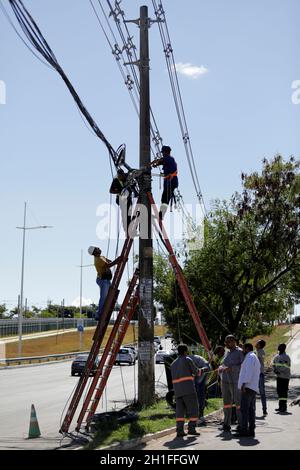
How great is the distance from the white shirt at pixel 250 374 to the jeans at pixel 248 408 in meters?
0.11

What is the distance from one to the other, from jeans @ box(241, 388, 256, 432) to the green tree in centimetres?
1479

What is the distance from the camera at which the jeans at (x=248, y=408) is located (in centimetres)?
1180

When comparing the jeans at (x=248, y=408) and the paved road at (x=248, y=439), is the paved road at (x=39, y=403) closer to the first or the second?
the paved road at (x=248, y=439)

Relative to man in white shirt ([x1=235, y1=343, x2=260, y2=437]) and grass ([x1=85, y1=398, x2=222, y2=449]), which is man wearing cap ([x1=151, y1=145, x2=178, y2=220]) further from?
man in white shirt ([x1=235, y1=343, x2=260, y2=437])

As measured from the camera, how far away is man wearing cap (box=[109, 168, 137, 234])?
48.2 feet

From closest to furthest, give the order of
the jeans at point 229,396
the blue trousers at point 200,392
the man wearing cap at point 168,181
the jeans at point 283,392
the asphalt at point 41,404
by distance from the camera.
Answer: the jeans at point 229,396 → the asphalt at point 41,404 → the blue trousers at point 200,392 → the man wearing cap at point 168,181 → the jeans at point 283,392

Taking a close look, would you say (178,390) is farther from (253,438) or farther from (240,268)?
(240,268)

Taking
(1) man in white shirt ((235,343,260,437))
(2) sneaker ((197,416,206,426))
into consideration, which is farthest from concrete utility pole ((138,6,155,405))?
(1) man in white shirt ((235,343,260,437))

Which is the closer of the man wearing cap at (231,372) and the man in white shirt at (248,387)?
the man in white shirt at (248,387)

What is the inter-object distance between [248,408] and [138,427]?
201cm

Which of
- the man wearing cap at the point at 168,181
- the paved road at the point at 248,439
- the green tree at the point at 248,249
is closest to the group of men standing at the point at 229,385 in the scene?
the paved road at the point at 248,439

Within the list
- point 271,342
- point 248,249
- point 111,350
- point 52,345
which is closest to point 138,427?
point 111,350

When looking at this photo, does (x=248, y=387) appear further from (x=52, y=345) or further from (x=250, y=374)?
(x=52, y=345)

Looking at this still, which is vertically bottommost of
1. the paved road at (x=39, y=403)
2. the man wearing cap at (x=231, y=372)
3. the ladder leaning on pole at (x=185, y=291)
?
the paved road at (x=39, y=403)
